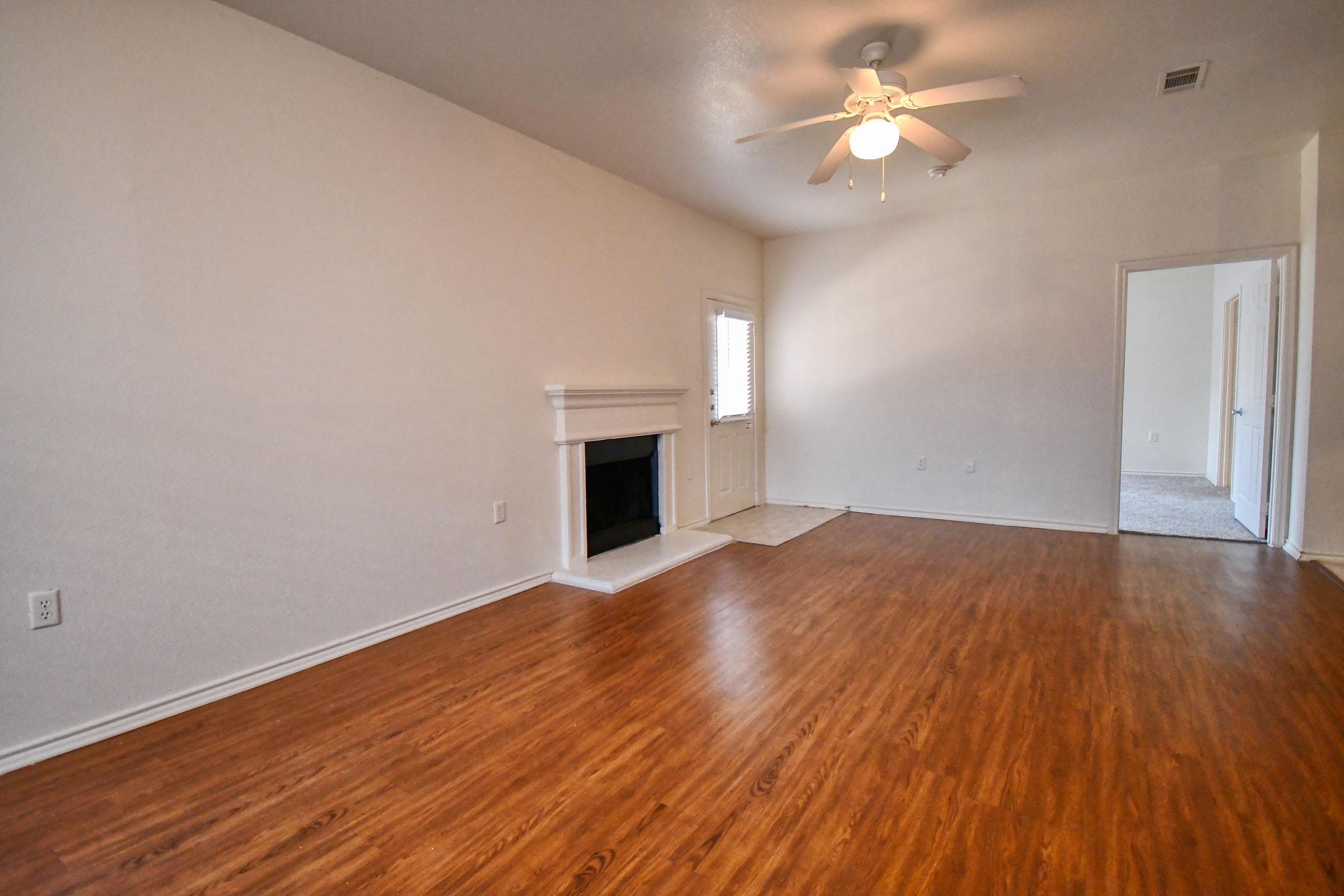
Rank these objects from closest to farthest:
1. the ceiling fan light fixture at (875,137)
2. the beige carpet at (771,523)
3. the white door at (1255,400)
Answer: the ceiling fan light fixture at (875,137), the white door at (1255,400), the beige carpet at (771,523)

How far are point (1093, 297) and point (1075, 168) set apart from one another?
39.2 inches

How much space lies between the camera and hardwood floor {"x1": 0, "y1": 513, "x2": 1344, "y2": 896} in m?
1.53

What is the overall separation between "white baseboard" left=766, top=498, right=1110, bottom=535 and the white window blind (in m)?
1.12

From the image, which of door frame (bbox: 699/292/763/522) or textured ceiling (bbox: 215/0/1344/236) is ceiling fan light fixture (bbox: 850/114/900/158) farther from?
door frame (bbox: 699/292/763/522)

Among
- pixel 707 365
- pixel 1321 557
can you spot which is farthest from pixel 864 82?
pixel 1321 557

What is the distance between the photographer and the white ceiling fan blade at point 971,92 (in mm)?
2455

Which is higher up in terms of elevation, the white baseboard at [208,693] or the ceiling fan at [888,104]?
the ceiling fan at [888,104]

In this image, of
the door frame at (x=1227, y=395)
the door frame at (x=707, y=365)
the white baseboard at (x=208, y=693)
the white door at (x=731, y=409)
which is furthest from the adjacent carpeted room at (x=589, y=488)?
the door frame at (x=1227, y=395)

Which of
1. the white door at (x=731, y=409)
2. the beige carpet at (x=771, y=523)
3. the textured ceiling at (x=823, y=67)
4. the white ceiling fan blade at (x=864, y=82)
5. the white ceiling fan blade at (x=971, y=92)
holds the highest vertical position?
the textured ceiling at (x=823, y=67)

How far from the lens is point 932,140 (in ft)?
9.75

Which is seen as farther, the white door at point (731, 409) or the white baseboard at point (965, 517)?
the white door at point (731, 409)

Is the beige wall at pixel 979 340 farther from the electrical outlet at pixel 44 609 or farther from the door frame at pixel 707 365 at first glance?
the electrical outlet at pixel 44 609

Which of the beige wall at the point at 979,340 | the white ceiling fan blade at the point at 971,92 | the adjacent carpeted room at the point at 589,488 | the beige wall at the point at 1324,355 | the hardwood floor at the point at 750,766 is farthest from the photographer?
the beige wall at the point at 979,340

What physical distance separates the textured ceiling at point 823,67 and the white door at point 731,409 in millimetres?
1636
